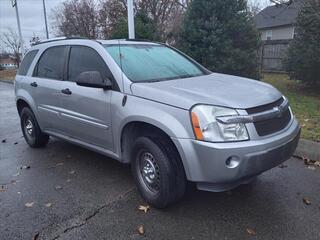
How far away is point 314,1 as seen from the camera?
9.14 m

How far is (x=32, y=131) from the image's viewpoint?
19.3ft

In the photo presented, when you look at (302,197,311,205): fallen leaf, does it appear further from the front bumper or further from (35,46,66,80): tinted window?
(35,46,66,80): tinted window

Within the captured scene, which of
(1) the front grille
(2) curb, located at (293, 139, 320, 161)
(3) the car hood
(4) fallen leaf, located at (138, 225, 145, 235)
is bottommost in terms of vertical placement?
(4) fallen leaf, located at (138, 225, 145, 235)

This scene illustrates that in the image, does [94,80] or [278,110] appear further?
[94,80]

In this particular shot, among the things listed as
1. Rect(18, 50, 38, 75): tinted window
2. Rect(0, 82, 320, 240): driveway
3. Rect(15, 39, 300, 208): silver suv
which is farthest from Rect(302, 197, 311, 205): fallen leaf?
Rect(18, 50, 38, 75): tinted window

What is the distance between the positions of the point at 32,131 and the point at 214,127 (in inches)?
156

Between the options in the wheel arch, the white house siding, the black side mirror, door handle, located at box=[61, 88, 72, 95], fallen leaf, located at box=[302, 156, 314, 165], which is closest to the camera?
the wheel arch

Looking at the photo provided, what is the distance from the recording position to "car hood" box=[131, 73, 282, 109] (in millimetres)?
3203

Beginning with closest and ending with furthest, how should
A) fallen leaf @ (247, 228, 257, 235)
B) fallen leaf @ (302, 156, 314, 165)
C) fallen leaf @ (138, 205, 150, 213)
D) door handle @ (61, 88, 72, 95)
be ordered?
fallen leaf @ (247, 228, 257, 235), fallen leaf @ (138, 205, 150, 213), door handle @ (61, 88, 72, 95), fallen leaf @ (302, 156, 314, 165)

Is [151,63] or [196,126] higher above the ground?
[151,63]

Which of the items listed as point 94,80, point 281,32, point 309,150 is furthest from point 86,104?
point 281,32

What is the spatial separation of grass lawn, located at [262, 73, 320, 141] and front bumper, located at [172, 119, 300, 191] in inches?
107

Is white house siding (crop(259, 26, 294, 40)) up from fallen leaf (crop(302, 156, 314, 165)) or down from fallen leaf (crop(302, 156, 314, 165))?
up

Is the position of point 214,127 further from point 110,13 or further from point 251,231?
point 110,13
